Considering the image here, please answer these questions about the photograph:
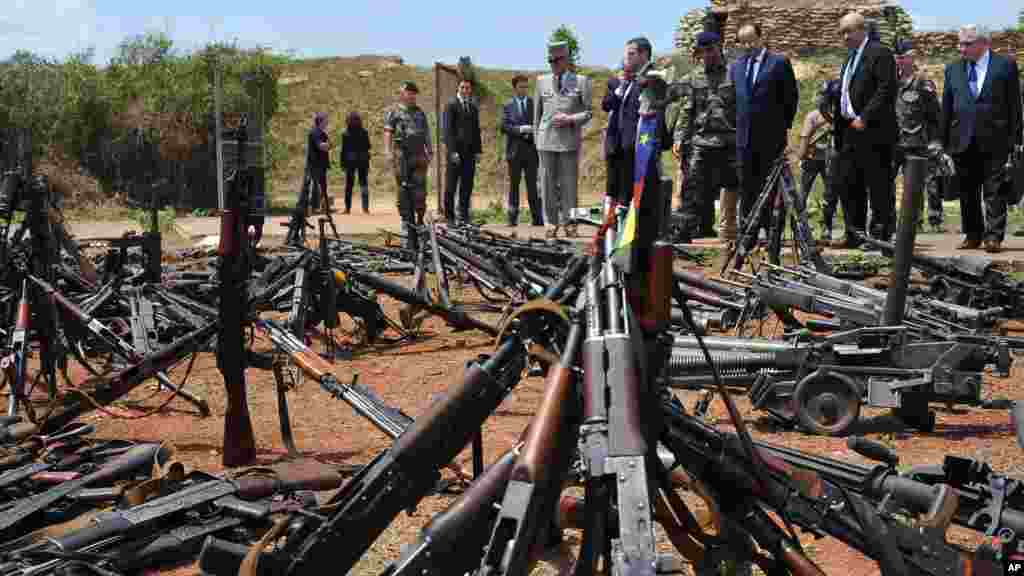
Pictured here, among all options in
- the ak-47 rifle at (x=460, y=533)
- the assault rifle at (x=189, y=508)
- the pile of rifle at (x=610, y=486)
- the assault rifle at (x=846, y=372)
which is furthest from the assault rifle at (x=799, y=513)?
the assault rifle at (x=846, y=372)

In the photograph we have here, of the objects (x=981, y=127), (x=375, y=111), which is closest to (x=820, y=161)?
(x=981, y=127)

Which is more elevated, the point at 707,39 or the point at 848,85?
the point at 707,39

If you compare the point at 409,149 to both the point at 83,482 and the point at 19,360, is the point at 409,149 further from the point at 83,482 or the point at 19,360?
the point at 83,482

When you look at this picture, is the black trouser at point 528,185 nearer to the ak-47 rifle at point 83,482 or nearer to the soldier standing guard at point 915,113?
the soldier standing guard at point 915,113

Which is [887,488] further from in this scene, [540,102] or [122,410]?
[540,102]

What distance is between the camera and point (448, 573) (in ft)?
9.21

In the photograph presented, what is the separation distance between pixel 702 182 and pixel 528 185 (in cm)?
461

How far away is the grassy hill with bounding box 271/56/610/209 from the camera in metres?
30.3

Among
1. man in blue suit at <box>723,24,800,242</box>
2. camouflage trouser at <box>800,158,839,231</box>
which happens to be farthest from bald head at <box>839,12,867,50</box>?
camouflage trouser at <box>800,158,839,231</box>

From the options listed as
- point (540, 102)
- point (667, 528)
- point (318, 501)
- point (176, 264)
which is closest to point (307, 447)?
point (318, 501)

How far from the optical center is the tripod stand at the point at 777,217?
888 cm

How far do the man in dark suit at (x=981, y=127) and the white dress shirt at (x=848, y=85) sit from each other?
121 cm

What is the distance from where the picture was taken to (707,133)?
11555 mm

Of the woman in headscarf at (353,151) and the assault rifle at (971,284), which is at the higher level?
the woman in headscarf at (353,151)
